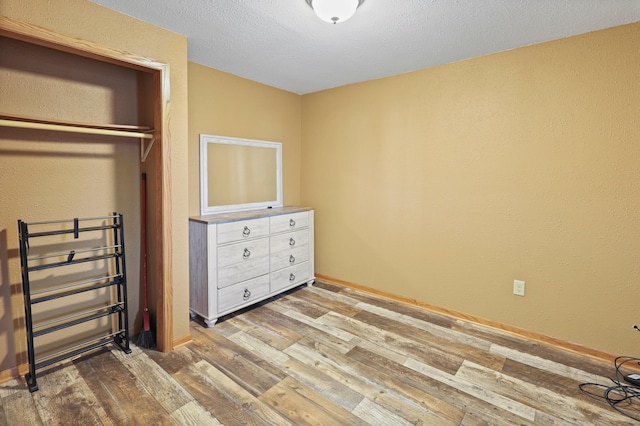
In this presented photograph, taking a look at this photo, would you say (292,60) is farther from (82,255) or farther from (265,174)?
(82,255)

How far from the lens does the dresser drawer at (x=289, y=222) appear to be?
3.09 metres

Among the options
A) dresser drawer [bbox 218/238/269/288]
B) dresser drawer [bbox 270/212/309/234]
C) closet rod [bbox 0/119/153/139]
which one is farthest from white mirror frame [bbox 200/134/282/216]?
closet rod [bbox 0/119/153/139]

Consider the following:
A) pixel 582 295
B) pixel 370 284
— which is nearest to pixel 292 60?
pixel 370 284

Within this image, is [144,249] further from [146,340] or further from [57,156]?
[57,156]

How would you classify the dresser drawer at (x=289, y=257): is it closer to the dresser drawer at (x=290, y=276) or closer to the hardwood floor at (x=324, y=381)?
the dresser drawer at (x=290, y=276)

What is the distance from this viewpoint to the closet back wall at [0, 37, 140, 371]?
1828 millimetres

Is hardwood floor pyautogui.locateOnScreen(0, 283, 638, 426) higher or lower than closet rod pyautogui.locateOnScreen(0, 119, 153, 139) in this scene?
lower

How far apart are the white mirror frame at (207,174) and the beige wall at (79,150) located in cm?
60

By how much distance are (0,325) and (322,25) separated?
104 inches

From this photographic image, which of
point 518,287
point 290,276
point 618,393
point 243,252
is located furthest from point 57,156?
point 618,393

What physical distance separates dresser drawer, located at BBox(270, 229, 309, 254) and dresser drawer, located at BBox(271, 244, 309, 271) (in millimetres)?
30

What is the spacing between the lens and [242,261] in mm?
2801

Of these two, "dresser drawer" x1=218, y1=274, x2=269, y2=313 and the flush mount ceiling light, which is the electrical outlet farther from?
the flush mount ceiling light

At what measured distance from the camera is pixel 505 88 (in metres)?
2.47
